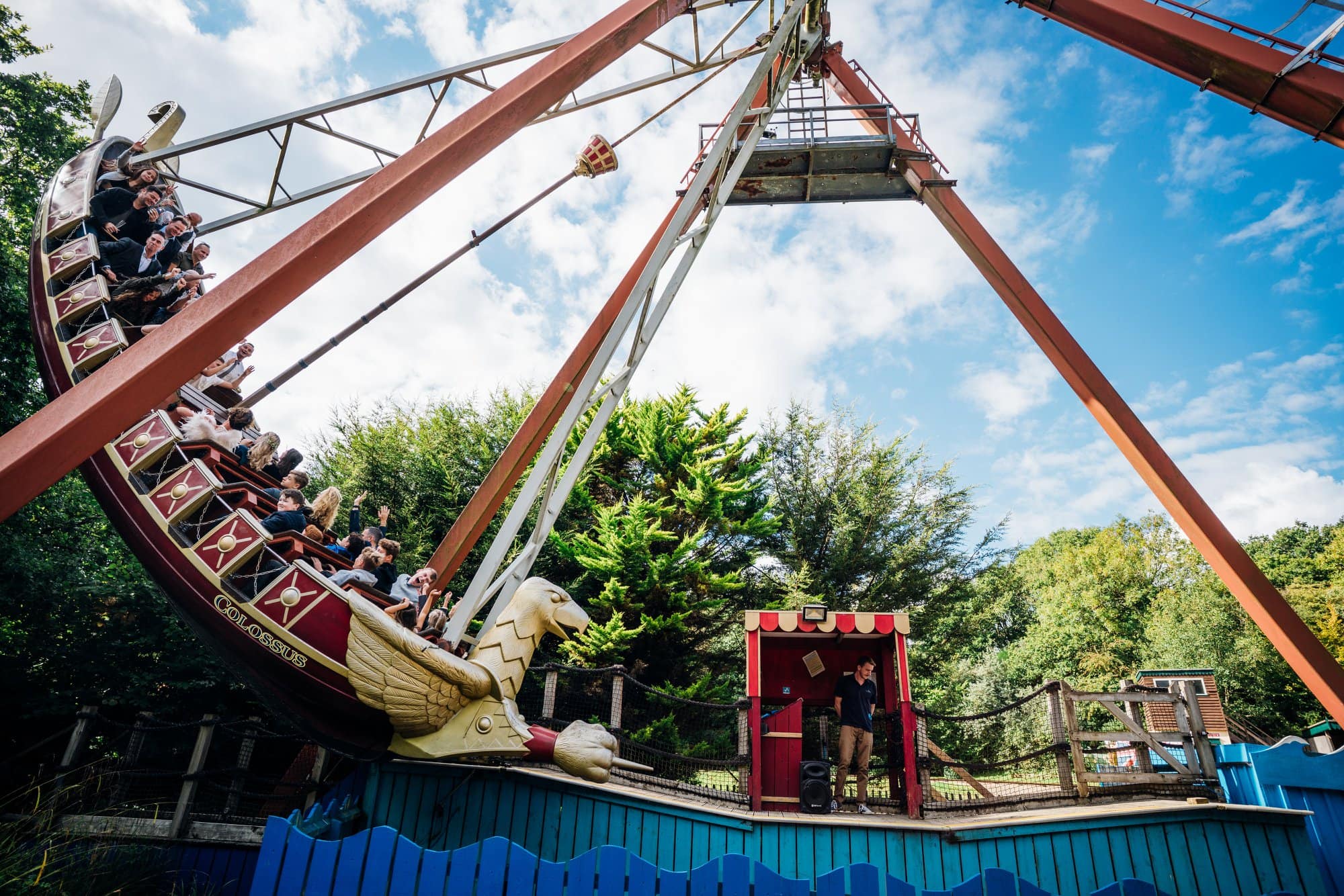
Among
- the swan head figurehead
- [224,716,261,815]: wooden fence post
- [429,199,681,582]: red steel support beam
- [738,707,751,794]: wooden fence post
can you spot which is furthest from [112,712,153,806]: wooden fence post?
[738,707,751,794]: wooden fence post

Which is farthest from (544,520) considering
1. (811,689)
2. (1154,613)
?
(1154,613)

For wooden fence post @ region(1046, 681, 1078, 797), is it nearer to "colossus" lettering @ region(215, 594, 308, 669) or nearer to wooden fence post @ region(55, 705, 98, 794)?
"colossus" lettering @ region(215, 594, 308, 669)

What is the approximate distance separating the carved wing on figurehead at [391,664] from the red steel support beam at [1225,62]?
8892mm

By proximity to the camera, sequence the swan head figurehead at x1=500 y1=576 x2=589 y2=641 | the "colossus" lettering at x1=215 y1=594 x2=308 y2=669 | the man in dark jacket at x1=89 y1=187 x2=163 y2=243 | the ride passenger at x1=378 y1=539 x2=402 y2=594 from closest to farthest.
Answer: the "colossus" lettering at x1=215 y1=594 x2=308 y2=669 → the swan head figurehead at x1=500 y1=576 x2=589 y2=641 → the man in dark jacket at x1=89 y1=187 x2=163 y2=243 → the ride passenger at x1=378 y1=539 x2=402 y2=594

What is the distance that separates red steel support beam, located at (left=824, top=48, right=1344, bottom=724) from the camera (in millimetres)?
6523

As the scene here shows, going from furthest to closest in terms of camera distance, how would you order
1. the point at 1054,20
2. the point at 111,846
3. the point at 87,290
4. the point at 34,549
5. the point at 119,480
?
1. the point at 34,549
2. the point at 1054,20
3. the point at 111,846
4. the point at 87,290
5. the point at 119,480

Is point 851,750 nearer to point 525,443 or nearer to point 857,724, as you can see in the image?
point 857,724

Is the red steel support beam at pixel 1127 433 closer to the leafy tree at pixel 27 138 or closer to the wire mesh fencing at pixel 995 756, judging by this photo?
the wire mesh fencing at pixel 995 756

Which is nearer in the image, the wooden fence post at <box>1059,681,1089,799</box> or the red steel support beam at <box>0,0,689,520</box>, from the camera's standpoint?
the red steel support beam at <box>0,0,689,520</box>

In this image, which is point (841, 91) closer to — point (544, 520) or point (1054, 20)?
point (1054, 20)

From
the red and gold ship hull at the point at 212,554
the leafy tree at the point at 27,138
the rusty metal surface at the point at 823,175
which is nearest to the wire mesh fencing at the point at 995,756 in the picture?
the red and gold ship hull at the point at 212,554

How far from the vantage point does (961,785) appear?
1317cm

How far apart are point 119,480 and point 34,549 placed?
6.93 m

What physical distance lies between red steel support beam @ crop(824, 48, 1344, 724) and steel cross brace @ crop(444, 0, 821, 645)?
6.91 ft
